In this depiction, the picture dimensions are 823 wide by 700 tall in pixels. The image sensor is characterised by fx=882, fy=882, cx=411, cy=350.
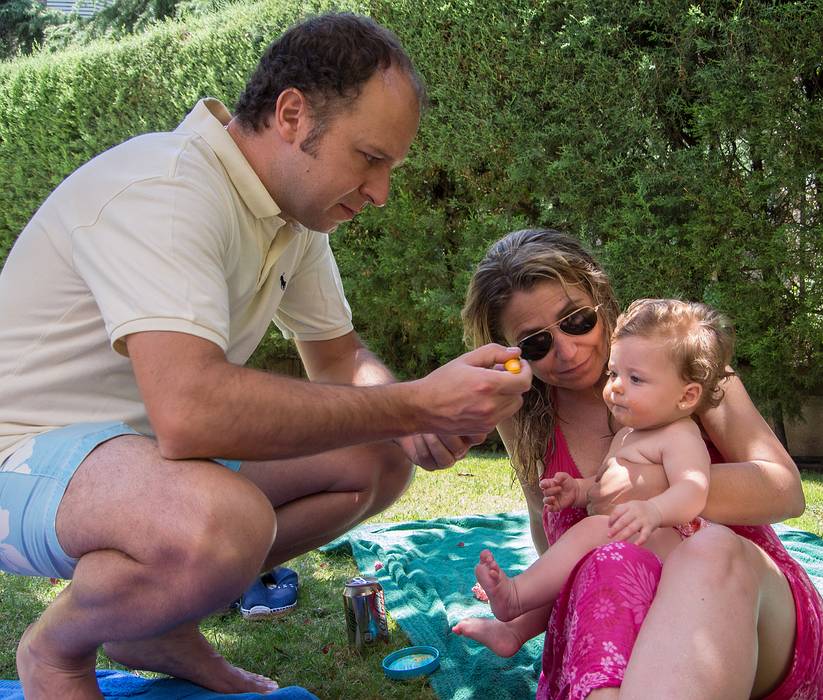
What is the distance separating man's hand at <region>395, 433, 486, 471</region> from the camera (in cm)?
270

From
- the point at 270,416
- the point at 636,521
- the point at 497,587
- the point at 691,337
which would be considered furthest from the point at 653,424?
the point at 270,416

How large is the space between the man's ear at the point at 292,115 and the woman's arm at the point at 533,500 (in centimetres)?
115

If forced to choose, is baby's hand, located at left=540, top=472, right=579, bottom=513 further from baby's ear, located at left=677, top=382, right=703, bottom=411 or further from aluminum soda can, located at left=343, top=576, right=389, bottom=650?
aluminum soda can, located at left=343, top=576, right=389, bottom=650

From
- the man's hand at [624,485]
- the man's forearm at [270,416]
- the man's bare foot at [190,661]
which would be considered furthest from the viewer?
the man's bare foot at [190,661]

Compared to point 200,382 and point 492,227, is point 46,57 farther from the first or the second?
point 200,382

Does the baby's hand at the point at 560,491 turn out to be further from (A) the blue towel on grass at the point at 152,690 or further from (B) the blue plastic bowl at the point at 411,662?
(A) the blue towel on grass at the point at 152,690

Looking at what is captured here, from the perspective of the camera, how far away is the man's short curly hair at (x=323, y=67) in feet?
8.47

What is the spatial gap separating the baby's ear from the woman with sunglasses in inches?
2.8

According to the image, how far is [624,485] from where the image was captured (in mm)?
2430

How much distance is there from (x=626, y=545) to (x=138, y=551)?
1.15 metres

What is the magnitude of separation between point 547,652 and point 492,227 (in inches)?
190

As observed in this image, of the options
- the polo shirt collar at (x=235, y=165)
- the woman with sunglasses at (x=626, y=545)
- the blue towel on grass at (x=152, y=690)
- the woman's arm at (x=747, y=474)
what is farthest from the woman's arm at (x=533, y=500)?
the polo shirt collar at (x=235, y=165)

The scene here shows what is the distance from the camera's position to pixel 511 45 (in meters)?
6.29

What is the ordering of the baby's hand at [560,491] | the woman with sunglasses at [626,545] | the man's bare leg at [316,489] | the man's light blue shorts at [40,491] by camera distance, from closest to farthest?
the woman with sunglasses at [626,545] → the man's light blue shorts at [40,491] → the baby's hand at [560,491] → the man's bare leg at [316,489]
